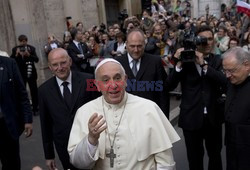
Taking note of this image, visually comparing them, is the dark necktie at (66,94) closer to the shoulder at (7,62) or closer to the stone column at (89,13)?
the shoulder at (7,62)

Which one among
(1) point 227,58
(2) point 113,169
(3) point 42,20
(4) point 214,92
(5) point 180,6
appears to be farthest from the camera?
(5) point 180,6

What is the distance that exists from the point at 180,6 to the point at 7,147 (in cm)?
1583

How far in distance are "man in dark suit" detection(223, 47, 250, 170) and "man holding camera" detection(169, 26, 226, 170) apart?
47cm

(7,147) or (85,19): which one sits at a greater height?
(85,19)

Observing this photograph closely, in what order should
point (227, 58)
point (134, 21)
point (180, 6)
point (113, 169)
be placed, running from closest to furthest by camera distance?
1. point (113, 169)
2. point (227, 58)
3. point (134, 21)
4. point (180, 6)

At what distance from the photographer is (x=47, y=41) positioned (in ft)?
35.2

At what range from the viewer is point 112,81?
8.36 feet

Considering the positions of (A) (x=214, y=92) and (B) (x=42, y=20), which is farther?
(B) (x=42, y=20)

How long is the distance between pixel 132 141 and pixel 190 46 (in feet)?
4.70

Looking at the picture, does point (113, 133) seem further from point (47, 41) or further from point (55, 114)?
point (47, 41)

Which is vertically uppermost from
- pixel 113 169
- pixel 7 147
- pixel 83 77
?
pixel 83 77

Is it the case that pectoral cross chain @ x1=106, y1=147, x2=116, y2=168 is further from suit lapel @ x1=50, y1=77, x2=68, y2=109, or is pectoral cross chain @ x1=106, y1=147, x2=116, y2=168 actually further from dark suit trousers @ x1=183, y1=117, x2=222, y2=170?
dark suit trousers @ x1=183, y1=117, x2=222, y2=170

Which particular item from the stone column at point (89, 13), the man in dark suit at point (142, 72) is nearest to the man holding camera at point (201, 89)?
the man in dark suit at point (142, 72)

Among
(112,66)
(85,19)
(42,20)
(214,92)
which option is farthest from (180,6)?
(112,66)
